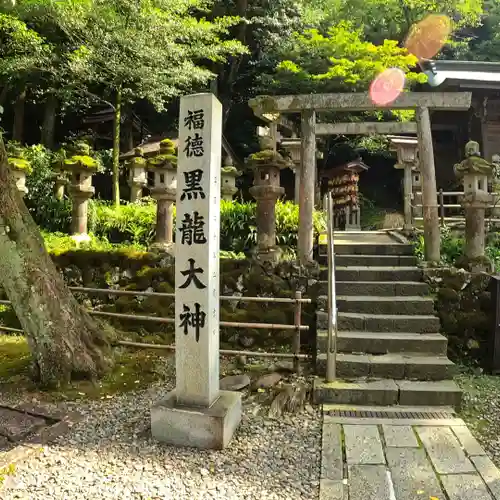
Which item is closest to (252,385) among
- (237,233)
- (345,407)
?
(345,407)

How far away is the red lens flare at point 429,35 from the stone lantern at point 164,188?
1430cm

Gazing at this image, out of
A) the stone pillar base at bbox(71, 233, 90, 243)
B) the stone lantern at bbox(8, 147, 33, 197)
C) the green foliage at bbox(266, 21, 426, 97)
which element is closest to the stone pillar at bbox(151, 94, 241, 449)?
the stone pillar base at bbox(71, 233, 90, 243)

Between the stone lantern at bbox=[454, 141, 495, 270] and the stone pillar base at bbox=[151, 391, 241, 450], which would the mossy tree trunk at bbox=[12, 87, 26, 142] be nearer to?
the stone lantern at bbox=[454, 141, 495, 270]

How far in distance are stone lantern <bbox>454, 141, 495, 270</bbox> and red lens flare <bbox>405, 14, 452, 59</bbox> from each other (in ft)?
43.2

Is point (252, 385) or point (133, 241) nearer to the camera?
point (252, 385)

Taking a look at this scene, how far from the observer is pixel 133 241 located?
9.37 m

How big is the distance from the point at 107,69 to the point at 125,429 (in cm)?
1068

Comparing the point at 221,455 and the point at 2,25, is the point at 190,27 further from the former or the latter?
the point at 221,455

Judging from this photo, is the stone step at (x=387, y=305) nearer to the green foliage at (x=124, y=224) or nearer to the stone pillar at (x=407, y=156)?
the stone pillar at (x=407, y=156)

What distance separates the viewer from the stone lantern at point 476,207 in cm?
608

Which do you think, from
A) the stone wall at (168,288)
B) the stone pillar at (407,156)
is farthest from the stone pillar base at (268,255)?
the stone pillar at (407,156)

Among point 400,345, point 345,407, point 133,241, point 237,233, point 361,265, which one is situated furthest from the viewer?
point 133,241

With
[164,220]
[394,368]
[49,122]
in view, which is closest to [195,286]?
[394,368]

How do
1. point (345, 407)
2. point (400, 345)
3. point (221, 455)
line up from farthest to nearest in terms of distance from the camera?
point (400, 345), point (345, 407), point (221, 455)
